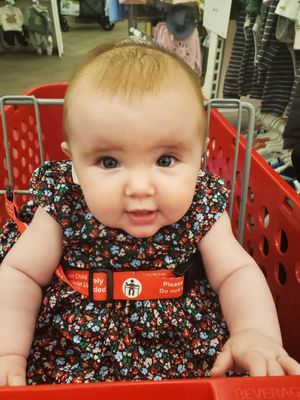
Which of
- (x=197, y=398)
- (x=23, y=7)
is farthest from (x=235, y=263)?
(x=23, y=7)

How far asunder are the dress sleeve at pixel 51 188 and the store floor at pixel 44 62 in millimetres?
2191

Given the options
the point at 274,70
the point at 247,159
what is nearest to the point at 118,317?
the point at 247,159

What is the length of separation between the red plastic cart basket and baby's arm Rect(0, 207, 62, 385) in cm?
20

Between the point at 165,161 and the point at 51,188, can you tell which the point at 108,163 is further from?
the point at 51,188

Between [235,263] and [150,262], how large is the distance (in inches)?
5.5

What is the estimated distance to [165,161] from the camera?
23.9 inches

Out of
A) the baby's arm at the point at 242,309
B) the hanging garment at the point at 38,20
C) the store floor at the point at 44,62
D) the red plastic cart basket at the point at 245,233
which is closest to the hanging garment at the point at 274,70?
the red plastic cart basket at the point at 245,233

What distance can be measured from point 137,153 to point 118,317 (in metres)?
0.29

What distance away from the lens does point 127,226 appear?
64cm

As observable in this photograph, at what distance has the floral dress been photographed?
0.69m

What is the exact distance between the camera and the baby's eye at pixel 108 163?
598 mm

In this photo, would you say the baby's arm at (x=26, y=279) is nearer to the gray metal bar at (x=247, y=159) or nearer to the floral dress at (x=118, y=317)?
the floral dress at (x=118, y=317)

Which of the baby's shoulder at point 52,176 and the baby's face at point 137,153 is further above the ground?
the baby's face at point 137,153

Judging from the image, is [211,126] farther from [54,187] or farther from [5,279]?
[5,279]
